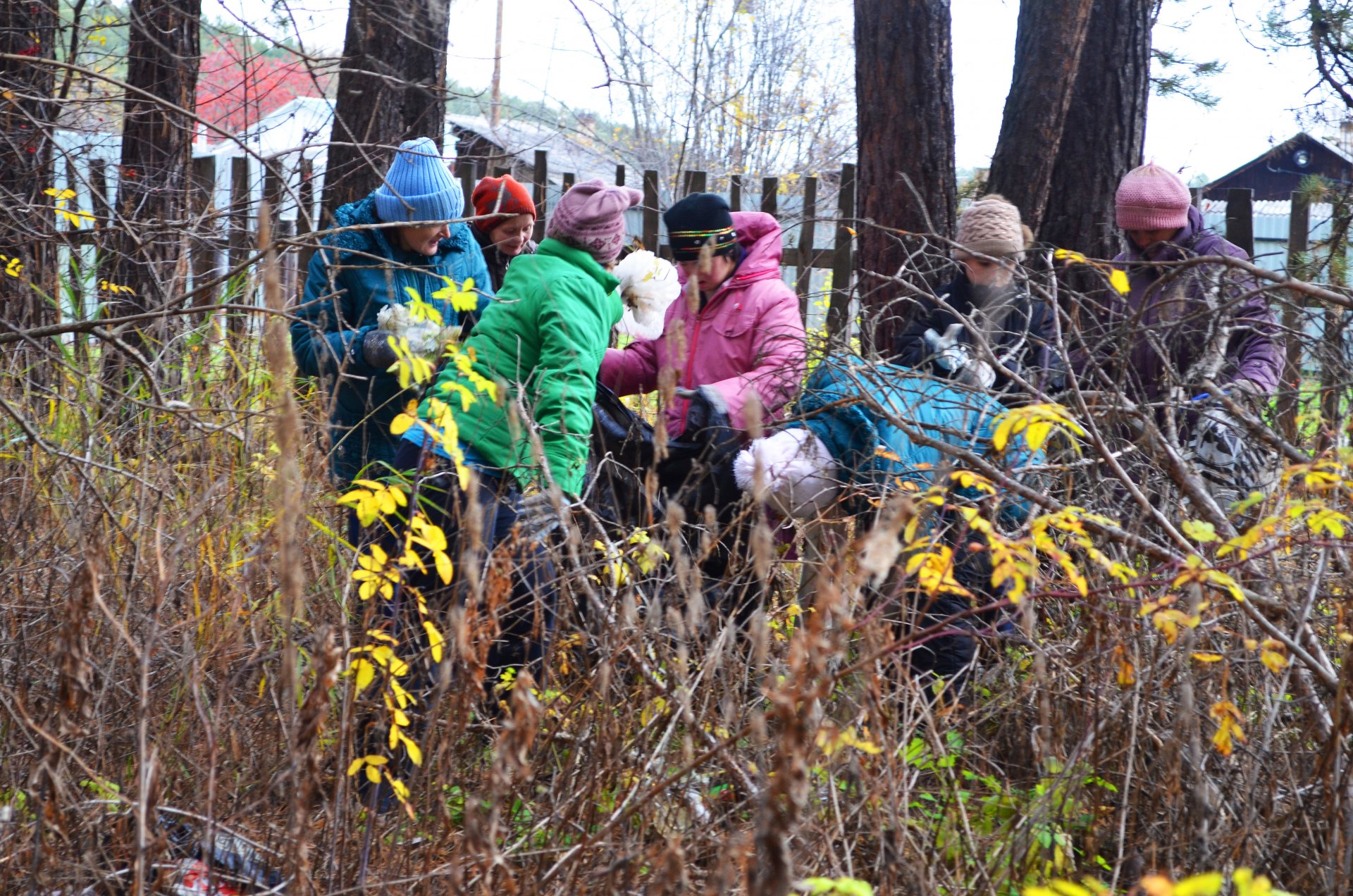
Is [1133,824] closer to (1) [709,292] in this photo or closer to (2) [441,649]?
(2) [441,649]

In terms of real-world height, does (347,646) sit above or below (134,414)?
below

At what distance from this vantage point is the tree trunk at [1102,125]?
5.49 metres

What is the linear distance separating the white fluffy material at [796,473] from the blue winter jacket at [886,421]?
0.17 ft

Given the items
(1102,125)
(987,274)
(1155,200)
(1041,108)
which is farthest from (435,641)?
(1102,125)

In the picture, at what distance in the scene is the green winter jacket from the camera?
9.70ft

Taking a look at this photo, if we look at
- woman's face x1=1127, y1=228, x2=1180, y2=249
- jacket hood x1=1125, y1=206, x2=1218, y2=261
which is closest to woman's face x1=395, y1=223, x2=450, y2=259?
jacket hood x1=1125, y1=206, x2=1218, y2=261

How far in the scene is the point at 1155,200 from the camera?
4.07 metres

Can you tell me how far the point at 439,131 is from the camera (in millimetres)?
6395

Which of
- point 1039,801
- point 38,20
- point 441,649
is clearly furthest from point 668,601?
point 38,20

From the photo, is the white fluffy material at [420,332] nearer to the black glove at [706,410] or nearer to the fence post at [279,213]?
the fence post at [279,213]

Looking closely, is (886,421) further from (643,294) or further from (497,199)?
(497,199)

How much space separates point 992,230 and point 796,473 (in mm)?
1343

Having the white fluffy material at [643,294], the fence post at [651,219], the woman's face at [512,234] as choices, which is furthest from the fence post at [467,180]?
the white fluffy material at [643,294]

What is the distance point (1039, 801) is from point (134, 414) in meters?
2.74
